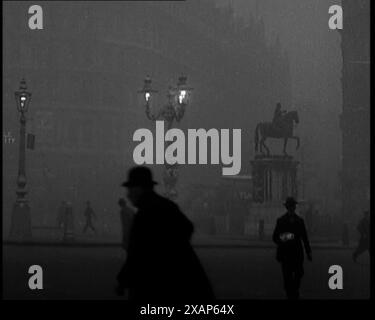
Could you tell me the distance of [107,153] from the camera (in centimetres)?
6166

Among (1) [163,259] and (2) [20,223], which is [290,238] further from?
(2) [20,223]

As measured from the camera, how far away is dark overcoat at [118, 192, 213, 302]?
274 inches

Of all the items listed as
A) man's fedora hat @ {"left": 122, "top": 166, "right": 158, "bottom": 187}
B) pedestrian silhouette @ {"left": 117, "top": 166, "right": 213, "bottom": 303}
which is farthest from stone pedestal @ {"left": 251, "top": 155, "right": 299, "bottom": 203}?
pedestrian silhouette @ {"left": 117, "top": 166, "right": 213, "bottom": 303}

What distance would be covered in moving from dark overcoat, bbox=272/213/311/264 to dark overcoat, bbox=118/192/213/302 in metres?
6.77

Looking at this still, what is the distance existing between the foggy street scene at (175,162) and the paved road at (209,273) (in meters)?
0.08

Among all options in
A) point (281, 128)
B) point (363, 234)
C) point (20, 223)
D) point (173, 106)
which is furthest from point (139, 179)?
point (281, 128)

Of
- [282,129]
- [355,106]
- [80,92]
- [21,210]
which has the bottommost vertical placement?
[21,210]

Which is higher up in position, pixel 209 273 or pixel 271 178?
pixel 271 178

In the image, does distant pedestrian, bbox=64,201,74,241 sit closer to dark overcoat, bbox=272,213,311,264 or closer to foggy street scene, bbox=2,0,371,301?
foggy street scene, bbox=2,0,371,301

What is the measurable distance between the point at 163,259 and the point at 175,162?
18.0 m

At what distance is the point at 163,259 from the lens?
695 cm

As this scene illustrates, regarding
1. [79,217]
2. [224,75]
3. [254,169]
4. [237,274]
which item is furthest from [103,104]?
[237,274]

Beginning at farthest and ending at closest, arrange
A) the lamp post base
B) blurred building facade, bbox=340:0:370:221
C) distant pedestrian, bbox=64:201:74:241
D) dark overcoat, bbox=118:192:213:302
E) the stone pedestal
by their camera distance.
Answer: blurred building facade, bbox=340:0:370:221 < the stone pedestal < distant pedestrian, bbox=64:201:74:241 < the lamp post base < dark overcoat, bbox=118:192:213:302
